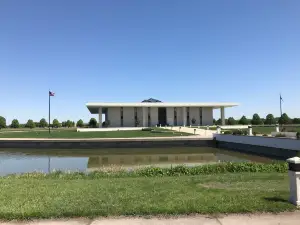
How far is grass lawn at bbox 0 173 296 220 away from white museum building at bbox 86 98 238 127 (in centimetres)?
5166

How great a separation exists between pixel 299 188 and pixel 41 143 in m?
28.8

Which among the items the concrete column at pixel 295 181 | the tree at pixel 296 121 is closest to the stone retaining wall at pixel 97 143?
the concrete column at pixel 295 181

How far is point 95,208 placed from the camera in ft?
17.9

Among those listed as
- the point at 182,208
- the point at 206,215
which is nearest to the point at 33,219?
the point at 182,208

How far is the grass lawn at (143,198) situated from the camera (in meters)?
5.25

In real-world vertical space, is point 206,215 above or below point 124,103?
below

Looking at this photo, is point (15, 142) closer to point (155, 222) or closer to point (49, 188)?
point (49, 188)

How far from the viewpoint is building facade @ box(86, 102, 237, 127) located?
61750mm

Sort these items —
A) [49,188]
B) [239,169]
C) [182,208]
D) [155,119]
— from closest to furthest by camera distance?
[182,208]
[49,188]
[239,169]
[155,119]

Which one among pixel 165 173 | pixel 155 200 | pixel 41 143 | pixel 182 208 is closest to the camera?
pixel 182 208

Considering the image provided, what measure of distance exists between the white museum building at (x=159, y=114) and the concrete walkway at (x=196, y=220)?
54023 mm

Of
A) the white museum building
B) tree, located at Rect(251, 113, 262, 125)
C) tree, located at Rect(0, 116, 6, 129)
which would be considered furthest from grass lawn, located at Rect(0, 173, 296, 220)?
tree, located at Rect(0, 116, 6, 129)

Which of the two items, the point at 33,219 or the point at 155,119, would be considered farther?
the point at 155,119

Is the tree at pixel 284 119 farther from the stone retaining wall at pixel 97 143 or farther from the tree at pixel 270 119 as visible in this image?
the stone retaining wall at pixel 97 143
